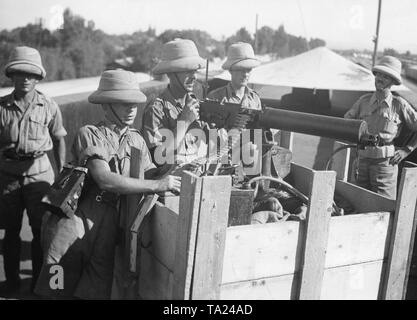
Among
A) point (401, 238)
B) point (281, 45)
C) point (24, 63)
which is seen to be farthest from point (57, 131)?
point (281, 45)

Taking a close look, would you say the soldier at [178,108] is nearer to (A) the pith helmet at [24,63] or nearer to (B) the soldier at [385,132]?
(A) the pith helmet at [24,63]

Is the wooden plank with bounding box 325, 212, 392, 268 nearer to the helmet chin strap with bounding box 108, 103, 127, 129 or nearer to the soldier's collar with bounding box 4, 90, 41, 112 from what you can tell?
the helmet chin strap with bounding box 108, 103, 127, 129

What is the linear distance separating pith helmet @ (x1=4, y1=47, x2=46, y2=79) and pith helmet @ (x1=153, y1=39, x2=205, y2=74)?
3.03ft

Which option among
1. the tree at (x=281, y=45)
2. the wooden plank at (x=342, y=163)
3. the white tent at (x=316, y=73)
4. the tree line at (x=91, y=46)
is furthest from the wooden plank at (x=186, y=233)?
the tree at (x=281, y=45)

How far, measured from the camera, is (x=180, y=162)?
2.93m

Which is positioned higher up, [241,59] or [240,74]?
[241,59]

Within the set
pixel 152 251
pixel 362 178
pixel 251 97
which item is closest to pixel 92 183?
pixel 152 251

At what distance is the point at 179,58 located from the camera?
337cm

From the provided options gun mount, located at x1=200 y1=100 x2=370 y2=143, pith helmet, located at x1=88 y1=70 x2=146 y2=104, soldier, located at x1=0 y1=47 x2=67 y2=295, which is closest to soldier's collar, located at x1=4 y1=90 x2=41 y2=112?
soldier, located at x1=0 y1=47 x2=67 y2=295

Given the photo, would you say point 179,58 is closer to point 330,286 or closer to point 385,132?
point 330,286

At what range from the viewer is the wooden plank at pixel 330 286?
222 centimetres

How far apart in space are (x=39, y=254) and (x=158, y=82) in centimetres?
747

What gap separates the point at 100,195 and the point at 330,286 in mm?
1311

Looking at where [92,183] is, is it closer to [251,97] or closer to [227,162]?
[227,162]
